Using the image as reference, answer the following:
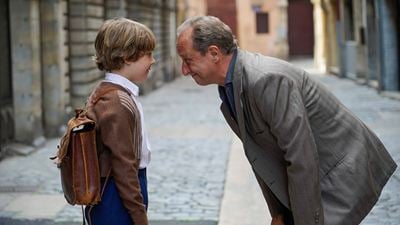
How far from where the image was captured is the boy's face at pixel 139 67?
9.90 ft

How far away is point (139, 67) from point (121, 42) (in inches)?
6.2

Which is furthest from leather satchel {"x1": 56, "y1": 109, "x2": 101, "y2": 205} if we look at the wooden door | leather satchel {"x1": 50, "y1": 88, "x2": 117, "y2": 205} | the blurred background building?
the wooden door

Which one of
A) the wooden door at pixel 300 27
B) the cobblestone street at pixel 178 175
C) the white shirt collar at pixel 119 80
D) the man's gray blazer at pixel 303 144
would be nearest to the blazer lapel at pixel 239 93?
the man's gray blazer at pixel 303 144

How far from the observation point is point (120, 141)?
9.49ft

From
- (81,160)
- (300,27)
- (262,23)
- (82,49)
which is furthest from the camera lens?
(300,27)

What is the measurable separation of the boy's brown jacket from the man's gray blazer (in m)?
0.41

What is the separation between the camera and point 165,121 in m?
14.4

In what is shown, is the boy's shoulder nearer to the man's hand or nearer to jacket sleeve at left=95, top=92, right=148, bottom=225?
jacket sleeve at left=95, top=92, right=148, bottom=225

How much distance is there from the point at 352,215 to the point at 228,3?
143 feet

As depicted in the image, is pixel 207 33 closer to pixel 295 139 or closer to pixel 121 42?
pixel 121 42

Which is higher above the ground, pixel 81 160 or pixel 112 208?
pixel 81 160

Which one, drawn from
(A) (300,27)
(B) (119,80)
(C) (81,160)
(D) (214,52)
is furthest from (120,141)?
(A) (300,27)

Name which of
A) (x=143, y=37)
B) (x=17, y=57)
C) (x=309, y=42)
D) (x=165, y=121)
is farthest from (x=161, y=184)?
(x=309, y=42)

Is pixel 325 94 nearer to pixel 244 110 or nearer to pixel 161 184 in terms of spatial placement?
pixel 244 110
